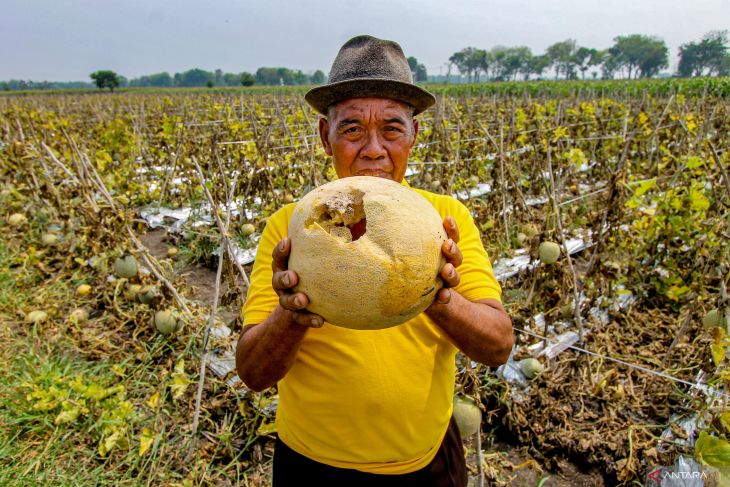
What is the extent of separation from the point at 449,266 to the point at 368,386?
45 centimetres

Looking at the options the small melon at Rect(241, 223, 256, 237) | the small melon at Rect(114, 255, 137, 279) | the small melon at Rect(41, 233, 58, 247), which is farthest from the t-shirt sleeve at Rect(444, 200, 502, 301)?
the small melon at Rect(41, 233, 58, 247)

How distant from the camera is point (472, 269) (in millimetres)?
1395

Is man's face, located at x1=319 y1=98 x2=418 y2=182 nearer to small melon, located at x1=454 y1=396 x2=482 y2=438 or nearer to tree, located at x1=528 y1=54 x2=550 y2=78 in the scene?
small melon, located at x1=454 y1=396 x2=482 y2=438

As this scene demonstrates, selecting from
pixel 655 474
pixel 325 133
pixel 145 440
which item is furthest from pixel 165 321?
pixel 655 474

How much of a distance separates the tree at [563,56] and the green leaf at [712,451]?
394 ft

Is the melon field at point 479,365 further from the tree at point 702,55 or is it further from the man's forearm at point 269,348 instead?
the tree at point 702,55

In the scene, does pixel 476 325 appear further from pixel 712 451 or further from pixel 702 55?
pixel 702 55

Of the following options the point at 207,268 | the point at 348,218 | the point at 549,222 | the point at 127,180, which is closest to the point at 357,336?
Answer: the point at 348,218

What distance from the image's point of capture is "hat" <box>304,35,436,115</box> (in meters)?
1.39

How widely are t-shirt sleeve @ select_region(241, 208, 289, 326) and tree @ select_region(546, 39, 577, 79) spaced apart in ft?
397

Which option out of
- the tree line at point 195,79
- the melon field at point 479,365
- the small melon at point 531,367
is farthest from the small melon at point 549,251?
the tree line at point 195,79

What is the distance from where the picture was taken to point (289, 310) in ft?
3.63

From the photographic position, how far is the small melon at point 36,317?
12.7 ft

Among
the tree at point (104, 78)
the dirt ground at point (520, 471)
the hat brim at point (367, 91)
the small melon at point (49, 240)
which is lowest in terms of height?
the dirt ground at point (520, 471)
